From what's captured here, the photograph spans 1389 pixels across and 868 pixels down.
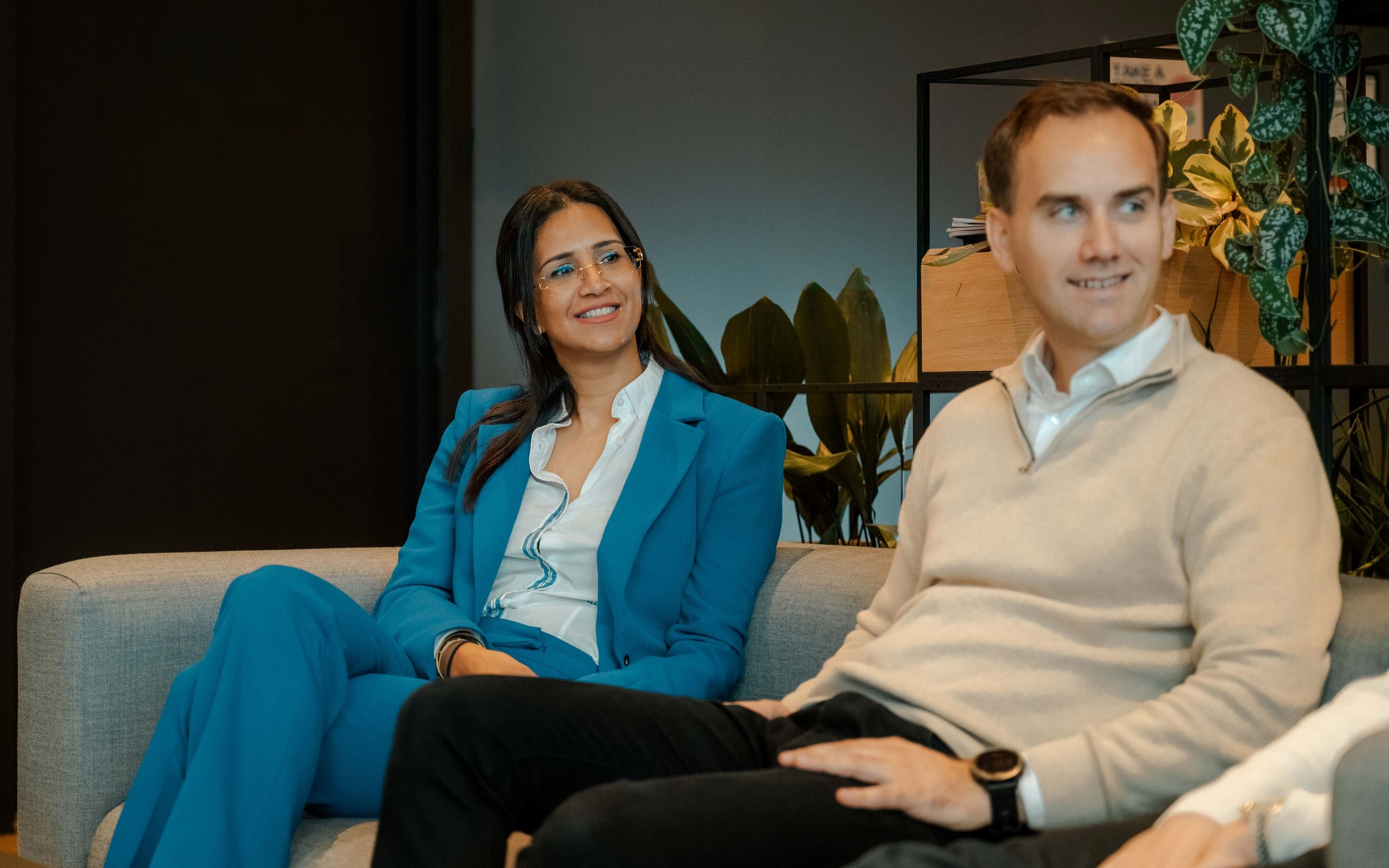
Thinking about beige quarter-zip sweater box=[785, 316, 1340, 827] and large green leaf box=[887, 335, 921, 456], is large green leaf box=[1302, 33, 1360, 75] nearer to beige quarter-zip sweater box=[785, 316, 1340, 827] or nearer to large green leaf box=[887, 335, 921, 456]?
beige quarter-zip sweater box=[785, 316, 1340, 827]

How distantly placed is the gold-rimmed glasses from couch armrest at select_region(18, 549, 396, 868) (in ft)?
2.30

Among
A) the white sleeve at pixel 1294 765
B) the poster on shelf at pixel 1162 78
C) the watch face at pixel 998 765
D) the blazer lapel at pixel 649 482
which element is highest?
the poster on shelf at pixel 1162 78

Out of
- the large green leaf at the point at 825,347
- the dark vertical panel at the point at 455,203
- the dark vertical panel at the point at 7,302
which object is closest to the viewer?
the dark vertical panel at the point at 7,302

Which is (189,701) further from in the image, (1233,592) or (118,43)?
(118,43)

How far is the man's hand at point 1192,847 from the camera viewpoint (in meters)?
0.96

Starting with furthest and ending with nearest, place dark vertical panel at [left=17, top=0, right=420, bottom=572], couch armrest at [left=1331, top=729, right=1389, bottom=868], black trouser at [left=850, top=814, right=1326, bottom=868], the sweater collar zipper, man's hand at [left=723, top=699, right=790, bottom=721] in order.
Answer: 1. dark vertical panel at [left=17, top=0, right=420, bottom=572]
2. man's hand at [left=723, top=699, right=790, bottom=721]
3. the sweater collar zipper
4. black trouser at [left=850, top=814, right=1326, bottom=868]
5. couch armrest at [left=1331, top=729, right=1389, bottom=868]

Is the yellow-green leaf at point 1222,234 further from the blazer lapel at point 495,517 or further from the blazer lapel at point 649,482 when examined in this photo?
the blazer lapel at point 495,517

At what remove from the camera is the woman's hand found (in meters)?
0.97

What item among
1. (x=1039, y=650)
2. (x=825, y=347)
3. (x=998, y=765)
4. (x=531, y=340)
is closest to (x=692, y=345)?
(x=825, y=347)

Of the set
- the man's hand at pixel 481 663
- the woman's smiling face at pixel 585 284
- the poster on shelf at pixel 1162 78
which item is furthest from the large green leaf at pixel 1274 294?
the man's hand at pixel 481 663

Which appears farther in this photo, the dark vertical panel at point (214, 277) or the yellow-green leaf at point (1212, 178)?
the dark vertical panel at point (214, 277)

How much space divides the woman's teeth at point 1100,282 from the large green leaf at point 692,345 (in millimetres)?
1817

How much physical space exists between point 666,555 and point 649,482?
11cm

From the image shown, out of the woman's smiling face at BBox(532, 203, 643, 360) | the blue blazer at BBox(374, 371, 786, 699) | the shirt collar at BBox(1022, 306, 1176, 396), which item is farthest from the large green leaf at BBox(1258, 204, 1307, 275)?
the woman's smiling face at BBox(532, 203, 643, 360)
